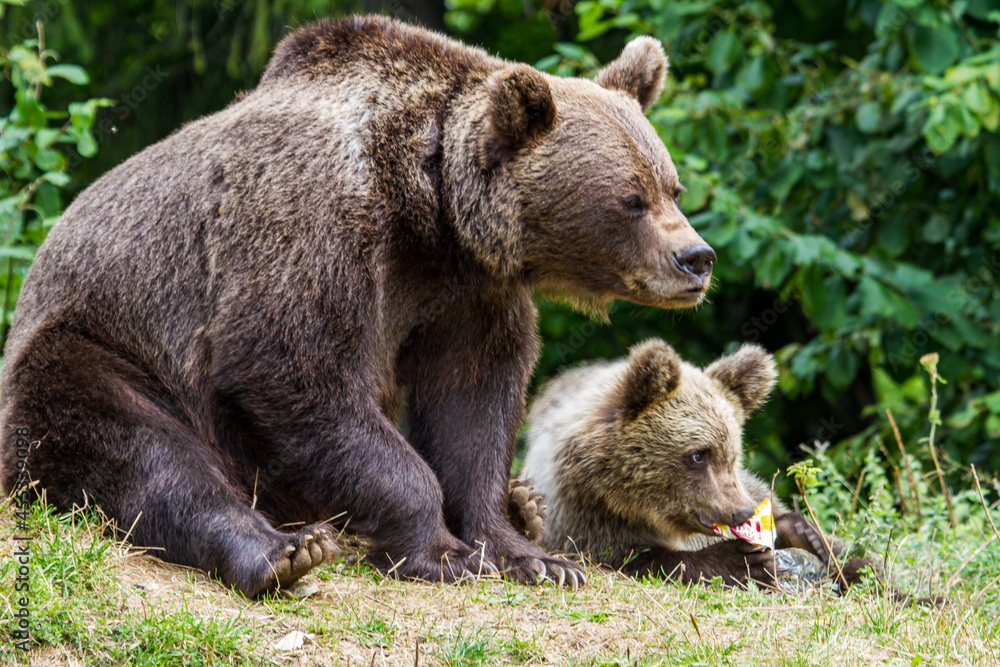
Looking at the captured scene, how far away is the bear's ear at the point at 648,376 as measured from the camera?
18.1 feet

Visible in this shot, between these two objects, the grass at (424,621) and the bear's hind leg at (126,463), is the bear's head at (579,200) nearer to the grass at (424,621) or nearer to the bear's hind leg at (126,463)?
the grass at (424,621)

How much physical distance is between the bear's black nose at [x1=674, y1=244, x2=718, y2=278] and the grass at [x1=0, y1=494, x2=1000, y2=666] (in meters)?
1.37

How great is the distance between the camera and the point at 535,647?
3.59 meters

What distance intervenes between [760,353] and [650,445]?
0.95m

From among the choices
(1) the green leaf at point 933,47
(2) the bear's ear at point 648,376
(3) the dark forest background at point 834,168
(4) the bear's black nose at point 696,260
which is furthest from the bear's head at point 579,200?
(1) the green leaf at point 933,47

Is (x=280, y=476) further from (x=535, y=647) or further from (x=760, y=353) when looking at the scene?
(x=760, y=353)

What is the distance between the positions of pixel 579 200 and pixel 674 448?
1.57 meters

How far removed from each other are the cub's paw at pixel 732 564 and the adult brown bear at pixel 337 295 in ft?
2.98

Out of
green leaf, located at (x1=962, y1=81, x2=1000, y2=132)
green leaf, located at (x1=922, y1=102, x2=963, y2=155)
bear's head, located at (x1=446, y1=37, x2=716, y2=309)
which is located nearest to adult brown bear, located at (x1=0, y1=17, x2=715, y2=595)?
bear's head, located at (x1=446, y1=37, x2=716, y2=309)

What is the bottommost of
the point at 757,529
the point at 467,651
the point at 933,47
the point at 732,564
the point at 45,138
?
the point at 732,564

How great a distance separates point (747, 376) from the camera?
594cm

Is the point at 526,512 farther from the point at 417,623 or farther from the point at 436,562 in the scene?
the point at 417,623

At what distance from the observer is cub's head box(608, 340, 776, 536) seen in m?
5.39

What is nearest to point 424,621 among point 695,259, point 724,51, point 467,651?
point 467,651
